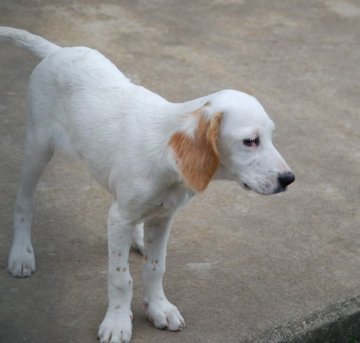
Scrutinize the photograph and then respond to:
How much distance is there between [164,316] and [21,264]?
30.9 inches

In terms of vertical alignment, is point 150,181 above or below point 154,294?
above

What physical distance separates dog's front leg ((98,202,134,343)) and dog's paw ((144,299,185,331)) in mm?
127

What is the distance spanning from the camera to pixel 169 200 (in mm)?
3820

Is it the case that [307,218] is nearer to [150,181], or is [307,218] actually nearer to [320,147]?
[320,147]

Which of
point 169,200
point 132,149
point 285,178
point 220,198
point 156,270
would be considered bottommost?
point 220,198

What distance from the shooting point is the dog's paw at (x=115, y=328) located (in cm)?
396

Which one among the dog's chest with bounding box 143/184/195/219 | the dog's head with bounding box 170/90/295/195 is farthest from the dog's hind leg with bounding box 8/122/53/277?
the dog's head with bounding box 170/90/295/195

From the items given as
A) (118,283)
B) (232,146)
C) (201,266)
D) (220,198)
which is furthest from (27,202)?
(232,146)

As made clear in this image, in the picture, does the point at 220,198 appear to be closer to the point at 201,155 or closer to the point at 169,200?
the point at 169,200

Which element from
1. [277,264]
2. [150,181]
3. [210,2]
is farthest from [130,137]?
[210,2]

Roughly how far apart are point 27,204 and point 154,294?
0.84 meters

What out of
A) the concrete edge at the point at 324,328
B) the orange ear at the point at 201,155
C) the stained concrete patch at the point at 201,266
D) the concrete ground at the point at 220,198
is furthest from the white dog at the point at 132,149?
the concrete edge at the point at 324,328

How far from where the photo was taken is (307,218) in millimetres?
5098

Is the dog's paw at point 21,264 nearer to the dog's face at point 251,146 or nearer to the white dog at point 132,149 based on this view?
the white dog at point 132,149
